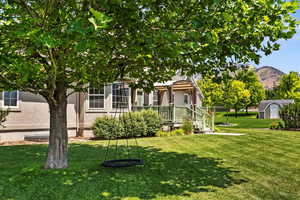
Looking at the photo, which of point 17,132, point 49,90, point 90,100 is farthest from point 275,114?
point 49,90

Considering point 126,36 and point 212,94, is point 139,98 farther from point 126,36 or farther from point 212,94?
point 212,94

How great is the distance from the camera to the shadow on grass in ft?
17.9

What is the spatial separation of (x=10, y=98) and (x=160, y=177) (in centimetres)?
951

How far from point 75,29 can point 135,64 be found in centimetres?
378

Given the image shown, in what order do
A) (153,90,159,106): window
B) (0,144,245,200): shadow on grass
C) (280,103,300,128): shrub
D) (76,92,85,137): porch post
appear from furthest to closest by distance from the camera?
(153,90,159,106): window → (280,103,300,128): shrub → (76,92,85,137): porch post → (0,144,245,200): shadow on grass

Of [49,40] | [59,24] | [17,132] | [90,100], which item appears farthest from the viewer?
[90,100]

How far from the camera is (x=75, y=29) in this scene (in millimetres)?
2873

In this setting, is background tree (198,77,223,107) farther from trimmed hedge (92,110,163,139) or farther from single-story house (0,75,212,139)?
trimmed hedge (92,110,163,139)

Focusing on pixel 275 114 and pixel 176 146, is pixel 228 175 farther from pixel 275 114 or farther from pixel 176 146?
pixel 275 114

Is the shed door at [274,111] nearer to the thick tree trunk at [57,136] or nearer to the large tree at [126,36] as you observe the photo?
the large tree at [126,36]

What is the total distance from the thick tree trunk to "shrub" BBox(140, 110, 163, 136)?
887 cm

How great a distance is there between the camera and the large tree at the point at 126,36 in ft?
13.3

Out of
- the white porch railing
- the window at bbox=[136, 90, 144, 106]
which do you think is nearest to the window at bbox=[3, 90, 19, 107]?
the white porch railing

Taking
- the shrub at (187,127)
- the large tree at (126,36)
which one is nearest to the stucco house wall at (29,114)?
the shrub at (187,127)
